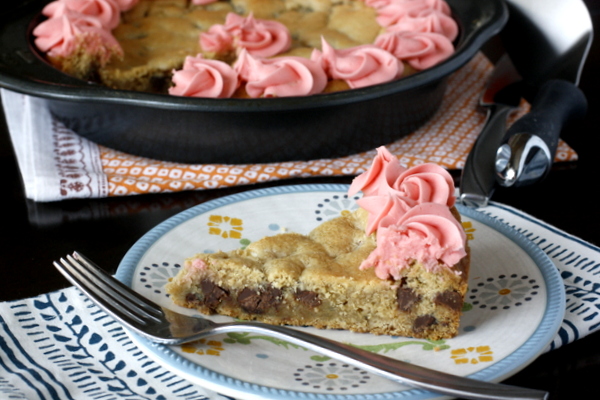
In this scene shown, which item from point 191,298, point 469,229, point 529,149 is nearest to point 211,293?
point 191,298

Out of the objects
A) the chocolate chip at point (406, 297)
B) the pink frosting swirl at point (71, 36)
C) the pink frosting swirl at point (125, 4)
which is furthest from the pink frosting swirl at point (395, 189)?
the pink frosting swirl at point (125, 4)

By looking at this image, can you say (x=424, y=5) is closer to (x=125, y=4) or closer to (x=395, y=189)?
(x=125, y=4)

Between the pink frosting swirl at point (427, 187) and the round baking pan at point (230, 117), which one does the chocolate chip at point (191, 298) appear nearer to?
the pink frosting swirl at point (427, 187)

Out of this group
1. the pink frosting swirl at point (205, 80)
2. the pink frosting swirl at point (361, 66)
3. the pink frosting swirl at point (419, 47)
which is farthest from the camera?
the pink frosting swirl at point (419, 47)

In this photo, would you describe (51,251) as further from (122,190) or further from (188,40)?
(188,40)

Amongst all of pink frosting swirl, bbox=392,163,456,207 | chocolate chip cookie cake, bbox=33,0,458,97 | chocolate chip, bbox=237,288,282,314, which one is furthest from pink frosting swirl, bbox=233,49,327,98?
chocolate chip, bbox=237,288,282,314

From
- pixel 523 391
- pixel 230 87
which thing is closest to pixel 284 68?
pixel 230 87

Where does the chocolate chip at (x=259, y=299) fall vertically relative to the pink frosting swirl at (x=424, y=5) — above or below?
below
